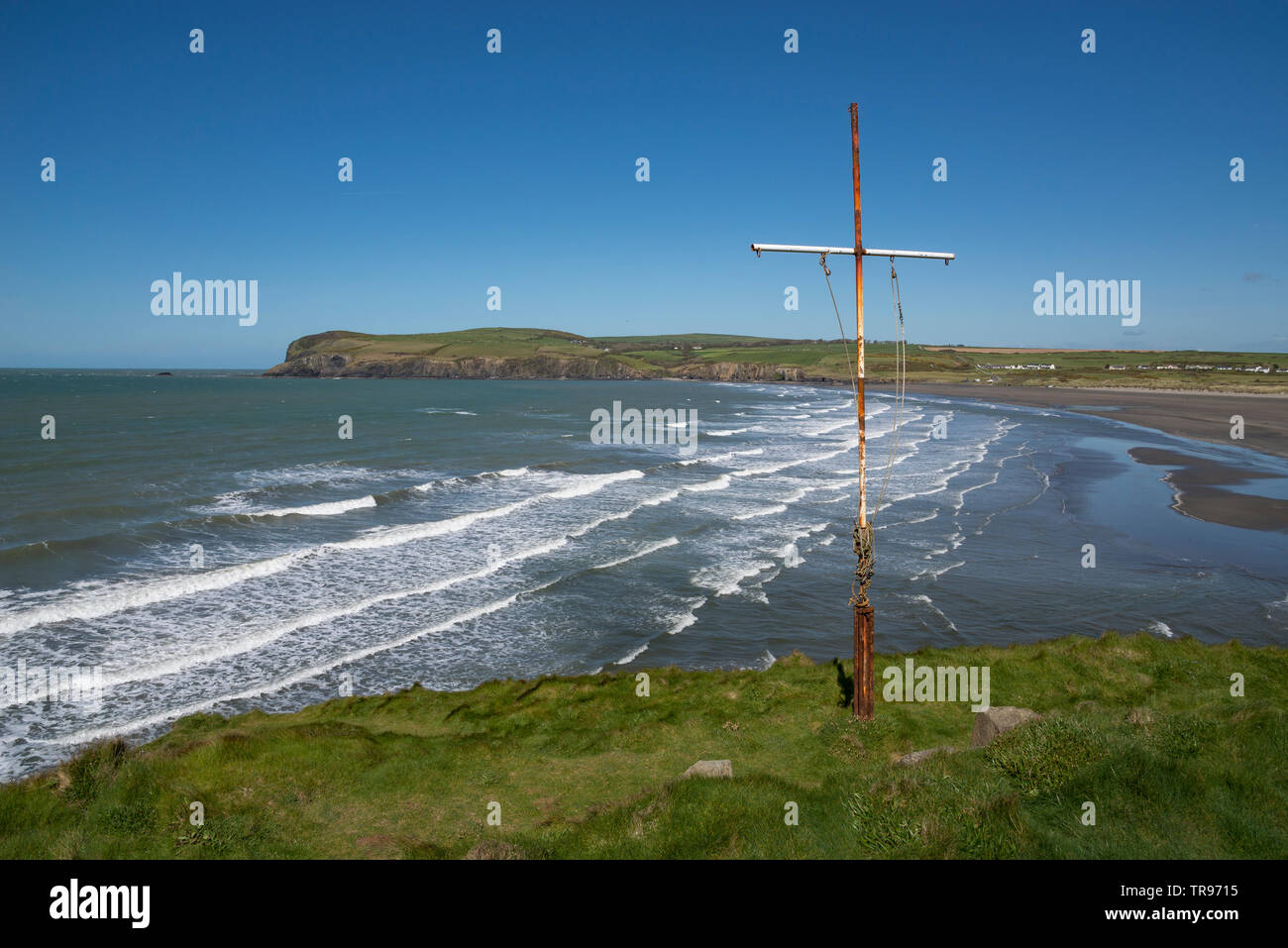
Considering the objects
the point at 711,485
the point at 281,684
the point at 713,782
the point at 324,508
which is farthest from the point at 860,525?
the point at 711,485

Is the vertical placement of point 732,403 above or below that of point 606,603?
above

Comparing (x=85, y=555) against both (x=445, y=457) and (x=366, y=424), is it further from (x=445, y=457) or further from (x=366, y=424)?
(x=366, y=424)

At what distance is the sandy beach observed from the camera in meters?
32.6

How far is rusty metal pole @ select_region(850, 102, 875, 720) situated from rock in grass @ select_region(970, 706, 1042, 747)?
61.4 inches

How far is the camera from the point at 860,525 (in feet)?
34.0

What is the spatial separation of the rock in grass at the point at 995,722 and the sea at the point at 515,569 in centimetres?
635

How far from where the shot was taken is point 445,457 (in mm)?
47500

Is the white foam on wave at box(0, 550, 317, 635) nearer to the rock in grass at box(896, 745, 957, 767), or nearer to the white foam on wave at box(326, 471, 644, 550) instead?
the white foam on wave at box(326, 471, 644, 550)

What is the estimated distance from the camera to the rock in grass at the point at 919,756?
929cm

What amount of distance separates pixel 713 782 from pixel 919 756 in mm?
2963

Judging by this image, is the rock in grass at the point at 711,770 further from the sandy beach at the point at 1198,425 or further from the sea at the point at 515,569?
the sandy beach at the point at 1198,425

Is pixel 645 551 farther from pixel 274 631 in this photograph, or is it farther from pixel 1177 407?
pixel 1177 407
